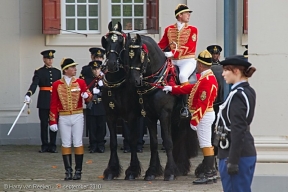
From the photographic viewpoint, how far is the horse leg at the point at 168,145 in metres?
12.8

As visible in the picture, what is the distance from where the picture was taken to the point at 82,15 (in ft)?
61.9

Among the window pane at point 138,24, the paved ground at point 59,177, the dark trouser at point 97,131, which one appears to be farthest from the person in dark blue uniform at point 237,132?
the window pane at point 138,24

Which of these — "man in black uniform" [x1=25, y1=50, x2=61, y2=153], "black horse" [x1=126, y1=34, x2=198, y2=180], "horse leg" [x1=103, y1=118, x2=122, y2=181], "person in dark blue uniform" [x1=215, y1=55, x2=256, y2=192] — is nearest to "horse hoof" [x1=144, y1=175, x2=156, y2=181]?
"black horse" [x1=126, y1=34, x2=198, y2=180]

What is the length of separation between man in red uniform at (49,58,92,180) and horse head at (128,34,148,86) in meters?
0.94

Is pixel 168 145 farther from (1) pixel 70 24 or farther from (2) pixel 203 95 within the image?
(1) pixel 70 24

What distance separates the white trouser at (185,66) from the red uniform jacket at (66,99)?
1.42 meters

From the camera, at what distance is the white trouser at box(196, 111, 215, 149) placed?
1230 cm

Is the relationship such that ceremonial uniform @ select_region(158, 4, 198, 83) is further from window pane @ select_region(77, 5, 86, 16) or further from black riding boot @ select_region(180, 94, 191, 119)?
window pane @ select_region(77, 5, 86, 16)

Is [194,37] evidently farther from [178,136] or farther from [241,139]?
[241,139]

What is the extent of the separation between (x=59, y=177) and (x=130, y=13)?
6.31 metres

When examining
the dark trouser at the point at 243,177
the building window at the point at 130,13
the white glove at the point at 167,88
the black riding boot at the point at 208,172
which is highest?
the building window at the point at 130,13

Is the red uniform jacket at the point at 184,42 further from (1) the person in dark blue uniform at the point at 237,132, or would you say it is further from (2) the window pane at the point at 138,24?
(2) the window pane at the point at 138,24

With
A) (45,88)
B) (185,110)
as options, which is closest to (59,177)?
(185,110)

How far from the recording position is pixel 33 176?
532 inches
